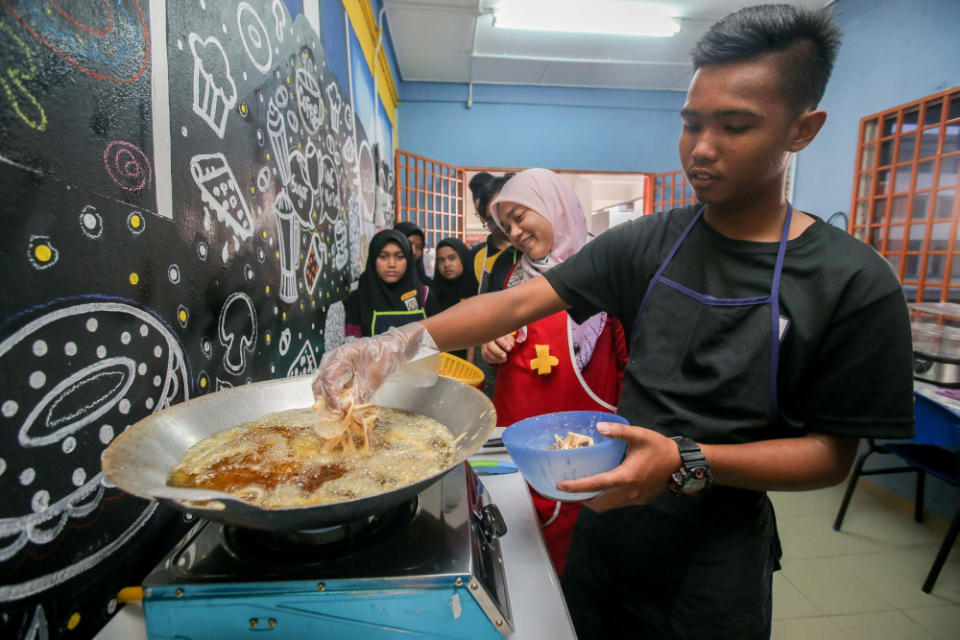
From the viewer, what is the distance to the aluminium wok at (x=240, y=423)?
21.3 inches

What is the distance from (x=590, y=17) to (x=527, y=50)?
106cm

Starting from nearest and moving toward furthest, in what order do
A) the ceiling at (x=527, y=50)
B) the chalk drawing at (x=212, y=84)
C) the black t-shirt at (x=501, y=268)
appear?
the chalk drawing at (x=212, y=84), the black t-shirt at (x=501, y=268), the ceiling at (x=527, y=50)

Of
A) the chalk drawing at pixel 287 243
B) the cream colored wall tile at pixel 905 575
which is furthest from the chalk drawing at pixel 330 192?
the cream colored wall tile at pixel 905 575

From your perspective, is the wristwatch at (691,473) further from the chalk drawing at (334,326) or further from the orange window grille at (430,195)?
the orange window grille at (430,195)

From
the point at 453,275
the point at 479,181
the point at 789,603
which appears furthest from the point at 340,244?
the point at 789,603

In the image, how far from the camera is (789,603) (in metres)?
2.28

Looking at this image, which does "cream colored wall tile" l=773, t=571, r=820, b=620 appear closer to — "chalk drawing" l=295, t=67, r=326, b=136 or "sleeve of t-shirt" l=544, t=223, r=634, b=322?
"sleeve of t-shirt" l=544, t=223, r=634, b=322

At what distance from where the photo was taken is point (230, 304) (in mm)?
1248

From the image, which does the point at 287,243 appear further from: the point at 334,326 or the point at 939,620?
the point at 939,620

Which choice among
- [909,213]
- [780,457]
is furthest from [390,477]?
[909,213]

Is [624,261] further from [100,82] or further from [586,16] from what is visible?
[586,16]

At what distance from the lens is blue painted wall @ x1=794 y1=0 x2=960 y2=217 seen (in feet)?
11.2

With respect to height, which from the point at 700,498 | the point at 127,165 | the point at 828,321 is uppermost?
the point at 127,165

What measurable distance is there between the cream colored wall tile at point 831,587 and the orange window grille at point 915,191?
2352 millimetres
